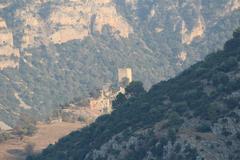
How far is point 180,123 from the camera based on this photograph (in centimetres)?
12988

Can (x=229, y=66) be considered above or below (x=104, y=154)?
above

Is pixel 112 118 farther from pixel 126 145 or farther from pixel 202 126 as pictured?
pixel 202 126

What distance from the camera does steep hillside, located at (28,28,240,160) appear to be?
400 ft

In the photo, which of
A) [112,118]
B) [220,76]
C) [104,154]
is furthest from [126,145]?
[112,118]

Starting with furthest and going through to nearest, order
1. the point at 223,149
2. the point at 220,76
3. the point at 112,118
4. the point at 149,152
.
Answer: the point at 112,118 < the point at 220,76 < the point at 149,152 < the point at 223,149

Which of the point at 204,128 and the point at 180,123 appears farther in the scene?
the point at 180,123

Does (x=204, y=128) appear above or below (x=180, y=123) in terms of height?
below

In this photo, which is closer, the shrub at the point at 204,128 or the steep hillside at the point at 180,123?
the steep hillside at the point at 180,123

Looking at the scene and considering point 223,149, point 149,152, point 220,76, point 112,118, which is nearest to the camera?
point 223,149

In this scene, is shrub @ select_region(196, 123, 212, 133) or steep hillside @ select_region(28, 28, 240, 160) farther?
shrub @ select_region(196, 123, 212, 133)

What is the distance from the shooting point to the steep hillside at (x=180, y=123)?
122000 millimetres

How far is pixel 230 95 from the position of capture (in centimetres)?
13175

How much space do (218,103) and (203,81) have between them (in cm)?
1383

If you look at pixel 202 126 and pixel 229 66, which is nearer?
pixel 202 126
